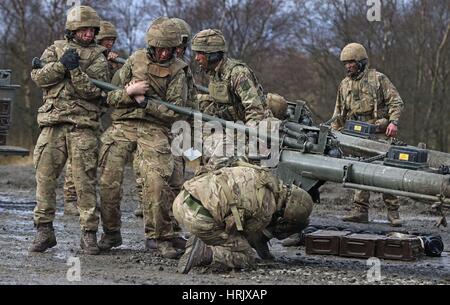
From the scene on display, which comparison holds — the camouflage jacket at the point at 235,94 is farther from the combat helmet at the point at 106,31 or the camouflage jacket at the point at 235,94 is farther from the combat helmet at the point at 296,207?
the combat helmet at the point at 106,31

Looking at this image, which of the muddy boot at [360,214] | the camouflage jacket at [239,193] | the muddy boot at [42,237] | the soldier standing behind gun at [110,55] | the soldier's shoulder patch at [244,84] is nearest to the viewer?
the camouflage jacket at [239,193]

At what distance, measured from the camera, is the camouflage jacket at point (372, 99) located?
12.3 metres

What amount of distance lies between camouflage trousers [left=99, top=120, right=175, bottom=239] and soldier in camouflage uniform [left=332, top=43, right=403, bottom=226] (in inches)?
165

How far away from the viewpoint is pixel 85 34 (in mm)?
8883

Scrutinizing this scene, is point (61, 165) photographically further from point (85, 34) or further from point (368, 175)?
point (368, 175)

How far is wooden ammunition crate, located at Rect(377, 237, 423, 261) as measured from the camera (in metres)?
8.87

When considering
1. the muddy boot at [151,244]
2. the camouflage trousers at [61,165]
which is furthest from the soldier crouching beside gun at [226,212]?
the camouflage trousers at [61,165]

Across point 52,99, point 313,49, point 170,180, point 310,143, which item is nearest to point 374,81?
point 310,143

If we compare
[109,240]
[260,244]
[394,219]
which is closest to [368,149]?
[394,219]

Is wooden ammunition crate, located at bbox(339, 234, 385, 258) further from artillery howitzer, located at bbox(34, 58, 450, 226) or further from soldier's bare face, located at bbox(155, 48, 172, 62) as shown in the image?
soldier's bare face, located at bbox(155, 48, 172, 62)

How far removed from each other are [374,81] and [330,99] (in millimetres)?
12654
